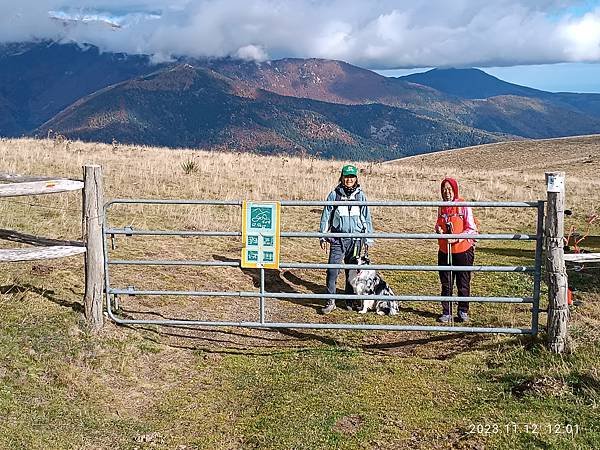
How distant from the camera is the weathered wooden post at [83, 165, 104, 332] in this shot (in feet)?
23.2

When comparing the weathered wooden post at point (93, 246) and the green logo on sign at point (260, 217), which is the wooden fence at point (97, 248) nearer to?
the weathered wooden post at point (93, 246)

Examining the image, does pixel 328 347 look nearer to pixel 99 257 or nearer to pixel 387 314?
pixel 387 314

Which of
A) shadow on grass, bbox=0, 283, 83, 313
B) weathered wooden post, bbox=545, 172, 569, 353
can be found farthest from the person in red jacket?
shadow on grass, bbox=0, 283, 83, 313

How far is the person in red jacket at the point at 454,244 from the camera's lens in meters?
7.87

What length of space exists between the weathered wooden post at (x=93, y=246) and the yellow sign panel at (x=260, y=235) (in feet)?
5.41

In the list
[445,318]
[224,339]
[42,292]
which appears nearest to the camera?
[224,339]

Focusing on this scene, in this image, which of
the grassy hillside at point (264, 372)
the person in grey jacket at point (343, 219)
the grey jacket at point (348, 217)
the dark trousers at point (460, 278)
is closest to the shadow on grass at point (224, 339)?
the grassy hillside at point (264, 372)

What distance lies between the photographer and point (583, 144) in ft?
205

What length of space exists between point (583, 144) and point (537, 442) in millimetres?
63816

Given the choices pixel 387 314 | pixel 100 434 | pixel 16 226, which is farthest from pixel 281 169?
pixel 100 434
